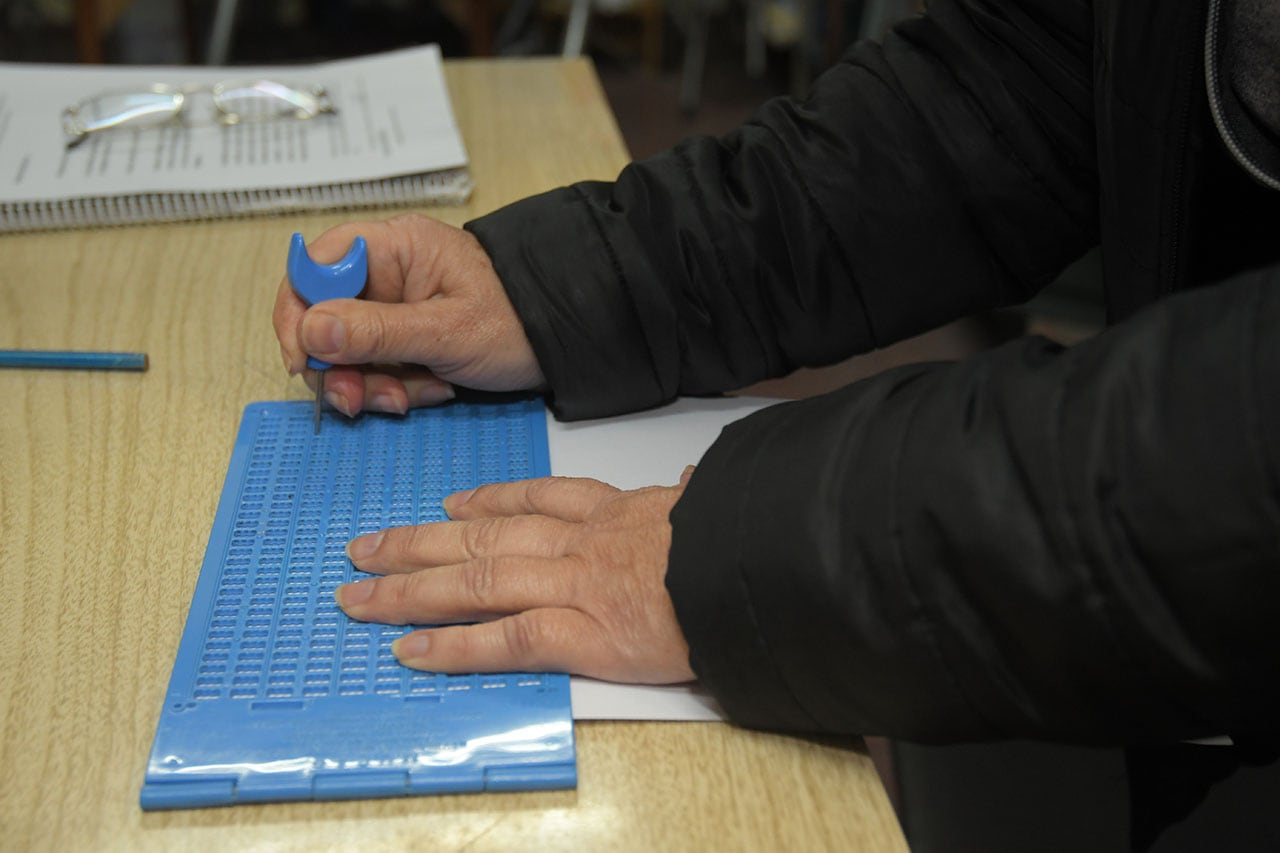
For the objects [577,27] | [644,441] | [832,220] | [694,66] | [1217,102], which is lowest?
[694,66]

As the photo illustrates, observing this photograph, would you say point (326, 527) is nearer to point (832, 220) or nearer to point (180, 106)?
point (832, 220)

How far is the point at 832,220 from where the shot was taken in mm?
766

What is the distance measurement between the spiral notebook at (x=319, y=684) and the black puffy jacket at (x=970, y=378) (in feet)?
0.31

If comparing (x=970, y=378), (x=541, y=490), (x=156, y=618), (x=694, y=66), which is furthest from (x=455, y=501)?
(x=694, y=66)

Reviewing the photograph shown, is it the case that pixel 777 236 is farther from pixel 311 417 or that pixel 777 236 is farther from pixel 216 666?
pixel 216 666

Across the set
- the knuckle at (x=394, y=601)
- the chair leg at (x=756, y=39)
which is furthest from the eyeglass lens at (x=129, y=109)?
the chair leg at (x=756, y=39)

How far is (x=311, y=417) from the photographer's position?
0.72 metres

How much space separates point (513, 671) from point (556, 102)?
0.83 meters

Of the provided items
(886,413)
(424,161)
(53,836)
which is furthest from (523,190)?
(53,836)

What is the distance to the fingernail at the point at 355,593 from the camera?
0.55 meters

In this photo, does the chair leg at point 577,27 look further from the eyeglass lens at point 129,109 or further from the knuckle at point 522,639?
the knuckle at point 522,639

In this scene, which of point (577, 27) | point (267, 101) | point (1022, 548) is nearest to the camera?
point (1022, 548)

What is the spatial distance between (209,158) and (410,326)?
1.37 feet

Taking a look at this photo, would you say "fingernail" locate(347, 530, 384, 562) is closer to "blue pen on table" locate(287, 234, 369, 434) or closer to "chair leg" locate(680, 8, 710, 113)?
"blue pen on table" locate(287, 234, 369, 434)
